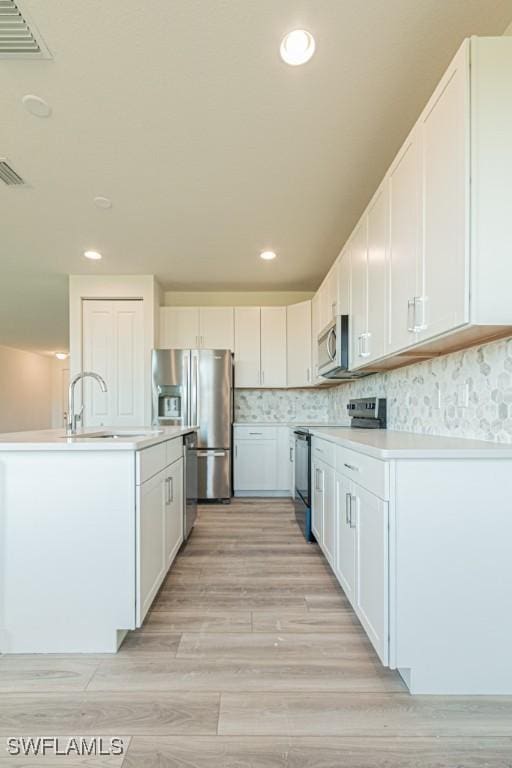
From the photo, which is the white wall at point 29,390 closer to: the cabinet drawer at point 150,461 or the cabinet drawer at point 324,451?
the cabinet drawer at point 150,461

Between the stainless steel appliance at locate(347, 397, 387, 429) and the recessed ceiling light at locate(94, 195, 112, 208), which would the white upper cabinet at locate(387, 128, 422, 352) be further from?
the recessed ceiling light at locate(94, 195, 112, 208)

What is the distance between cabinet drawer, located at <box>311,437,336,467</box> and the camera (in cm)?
227

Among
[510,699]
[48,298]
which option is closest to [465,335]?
[510,699]

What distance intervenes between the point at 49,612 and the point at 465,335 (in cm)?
207

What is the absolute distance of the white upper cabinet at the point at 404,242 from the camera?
65.7 inches

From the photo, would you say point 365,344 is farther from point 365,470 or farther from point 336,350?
point 365,470

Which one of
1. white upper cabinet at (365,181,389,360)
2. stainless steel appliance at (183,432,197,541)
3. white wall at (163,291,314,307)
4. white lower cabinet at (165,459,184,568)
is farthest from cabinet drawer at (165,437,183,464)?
white wall at (163,291,314,307)

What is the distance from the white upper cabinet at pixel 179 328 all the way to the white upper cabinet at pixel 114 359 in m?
0.32

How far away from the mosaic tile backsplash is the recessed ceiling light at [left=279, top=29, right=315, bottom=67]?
1471mm

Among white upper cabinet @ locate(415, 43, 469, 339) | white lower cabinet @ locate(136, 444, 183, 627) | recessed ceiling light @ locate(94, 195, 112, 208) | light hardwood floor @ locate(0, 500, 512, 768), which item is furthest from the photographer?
recessed ceiling light @ locate(94, 195, 112, 208)

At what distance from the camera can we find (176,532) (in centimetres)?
254

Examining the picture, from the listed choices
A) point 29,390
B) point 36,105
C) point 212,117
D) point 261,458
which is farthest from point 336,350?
point 29,390

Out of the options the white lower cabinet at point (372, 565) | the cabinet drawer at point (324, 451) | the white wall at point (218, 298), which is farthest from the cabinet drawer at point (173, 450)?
the white wall at point (218, 298)

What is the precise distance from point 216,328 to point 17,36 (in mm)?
3266
